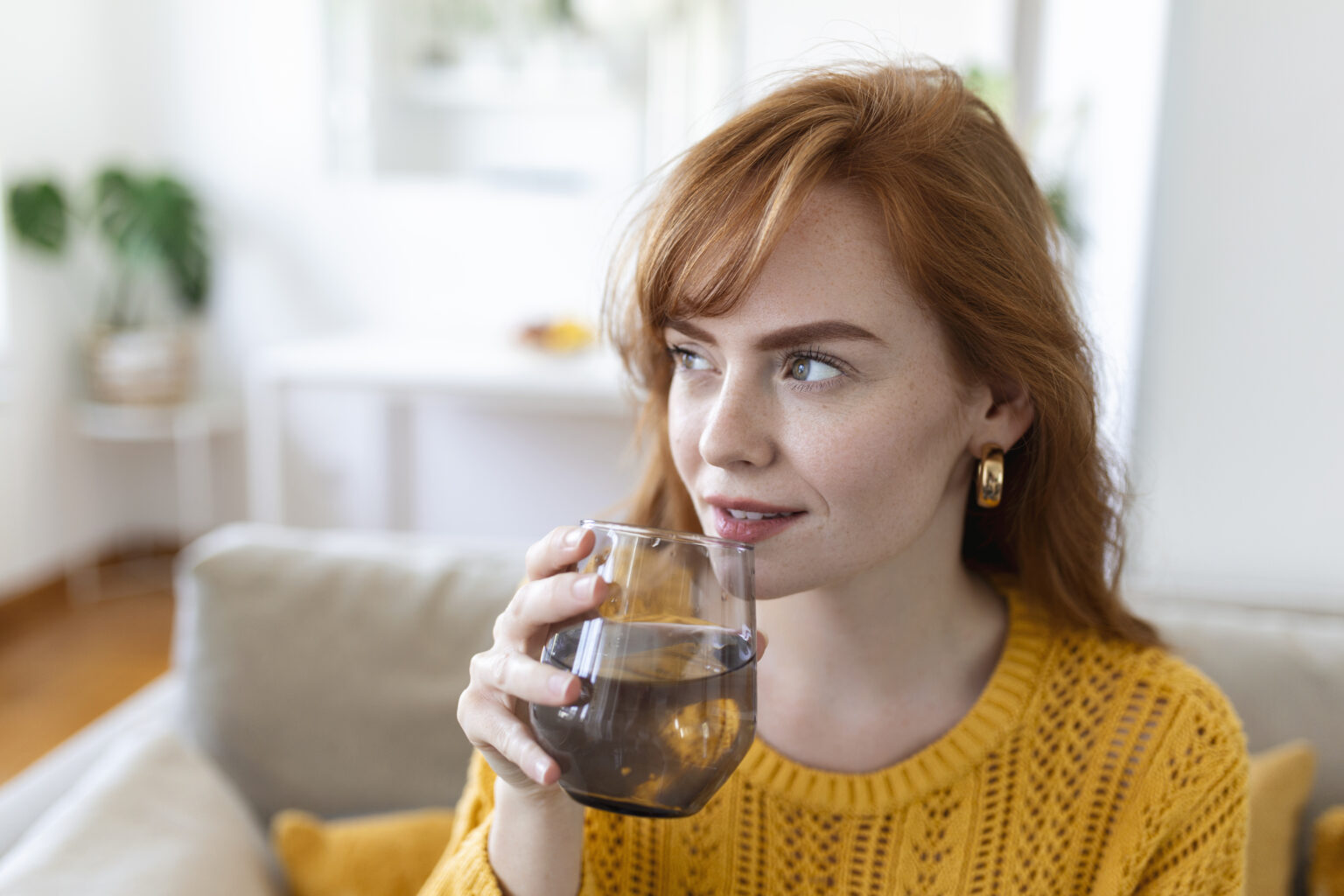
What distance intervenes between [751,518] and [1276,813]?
79 centimetres

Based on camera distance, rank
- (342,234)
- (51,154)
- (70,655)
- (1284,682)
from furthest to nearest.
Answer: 1. (342,234)
2. (51,154)
3. (70,655)
4. (1284,682)

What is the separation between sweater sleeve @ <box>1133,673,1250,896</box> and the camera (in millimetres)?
928

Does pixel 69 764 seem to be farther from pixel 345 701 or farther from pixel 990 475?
pixel 990 475

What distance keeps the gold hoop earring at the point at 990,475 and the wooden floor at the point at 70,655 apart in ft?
8.63

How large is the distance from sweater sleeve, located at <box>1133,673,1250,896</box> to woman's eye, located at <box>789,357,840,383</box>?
48 cm

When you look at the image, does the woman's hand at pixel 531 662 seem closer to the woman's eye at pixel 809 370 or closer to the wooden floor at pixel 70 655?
the woman's eye at pixel 809 370

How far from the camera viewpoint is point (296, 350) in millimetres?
3361

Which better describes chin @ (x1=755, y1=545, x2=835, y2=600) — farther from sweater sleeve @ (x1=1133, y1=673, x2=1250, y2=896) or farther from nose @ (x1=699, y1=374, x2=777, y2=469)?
sweater sleeve @ (x1=1133, y1=673, x2=1250, y2=896)

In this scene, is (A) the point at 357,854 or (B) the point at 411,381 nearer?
(A) the point at 357,854

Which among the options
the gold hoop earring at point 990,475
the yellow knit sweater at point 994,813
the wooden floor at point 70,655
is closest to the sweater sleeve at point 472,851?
the yellow knit sweater at point 994,813

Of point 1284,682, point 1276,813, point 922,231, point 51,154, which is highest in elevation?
point 51,154

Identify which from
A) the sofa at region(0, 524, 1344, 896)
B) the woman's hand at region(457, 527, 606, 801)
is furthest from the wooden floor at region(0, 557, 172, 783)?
the woman's hand at region(457, 527, 606, 801)

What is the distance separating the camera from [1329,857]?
1.21 metres

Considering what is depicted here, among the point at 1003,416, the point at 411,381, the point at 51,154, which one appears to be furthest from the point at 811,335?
the point at 51,154
